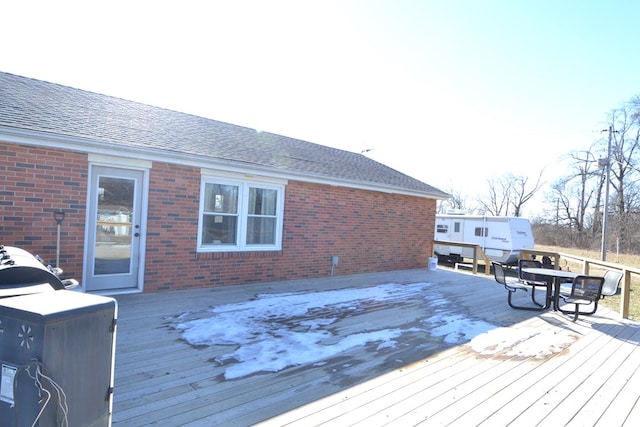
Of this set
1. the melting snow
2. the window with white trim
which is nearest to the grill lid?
the melting snow

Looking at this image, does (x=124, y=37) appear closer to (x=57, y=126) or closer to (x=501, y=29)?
(x=57, y=126)

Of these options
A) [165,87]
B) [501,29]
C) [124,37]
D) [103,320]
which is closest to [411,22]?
[501,29]

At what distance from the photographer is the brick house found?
17.7ft

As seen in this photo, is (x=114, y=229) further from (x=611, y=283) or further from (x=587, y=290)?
(x=611, y=283)

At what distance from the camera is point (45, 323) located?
1586mm

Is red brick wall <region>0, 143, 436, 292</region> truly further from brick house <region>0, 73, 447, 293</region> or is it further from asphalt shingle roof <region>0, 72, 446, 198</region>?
asphalt shingle roof <region>0, 72, 446, 198</region>

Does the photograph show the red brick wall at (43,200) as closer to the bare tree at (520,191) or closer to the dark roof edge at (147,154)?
the dark roof edge at (147,154)

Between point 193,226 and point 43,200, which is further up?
point 43,200

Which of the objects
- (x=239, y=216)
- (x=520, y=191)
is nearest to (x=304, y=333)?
(x=239, y=216)

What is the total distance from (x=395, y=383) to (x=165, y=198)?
505 cm

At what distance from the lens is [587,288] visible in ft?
19.9

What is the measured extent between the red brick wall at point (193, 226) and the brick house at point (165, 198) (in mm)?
19

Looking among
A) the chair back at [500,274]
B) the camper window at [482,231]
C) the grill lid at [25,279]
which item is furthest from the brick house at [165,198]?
the camper window at [482,231]

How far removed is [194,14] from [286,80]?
413 centimetres
